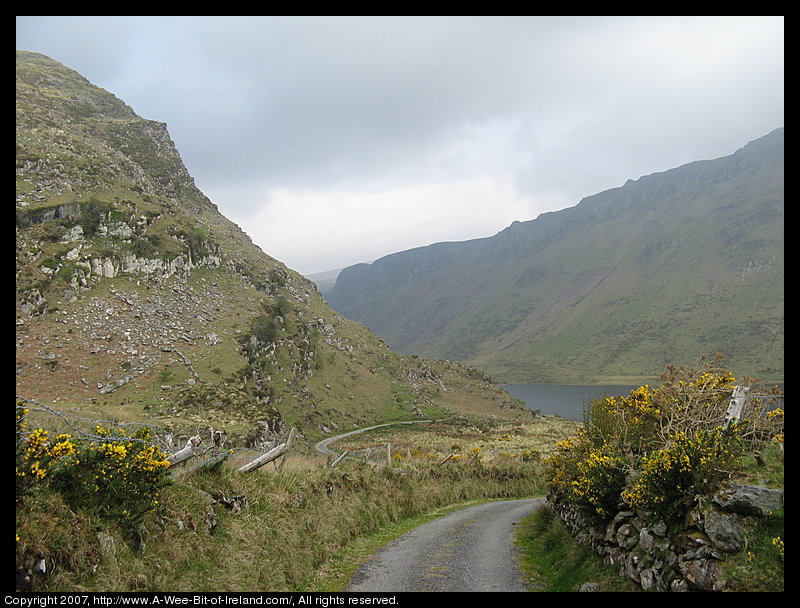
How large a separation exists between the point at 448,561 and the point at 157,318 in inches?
2345

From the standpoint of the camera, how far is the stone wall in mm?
6418

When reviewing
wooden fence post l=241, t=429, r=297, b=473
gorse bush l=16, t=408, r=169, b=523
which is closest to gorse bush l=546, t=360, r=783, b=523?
wooden fence post l=241, t=429, r=297, b=473

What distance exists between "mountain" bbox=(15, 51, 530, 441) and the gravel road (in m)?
29.8

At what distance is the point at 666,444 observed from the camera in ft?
32.0

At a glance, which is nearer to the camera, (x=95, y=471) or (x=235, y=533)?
(x=95, y=471)

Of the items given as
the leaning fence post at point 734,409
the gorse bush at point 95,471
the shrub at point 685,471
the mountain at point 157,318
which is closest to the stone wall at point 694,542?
the shrub at point 685,471

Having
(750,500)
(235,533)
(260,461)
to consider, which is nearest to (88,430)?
(235,533)

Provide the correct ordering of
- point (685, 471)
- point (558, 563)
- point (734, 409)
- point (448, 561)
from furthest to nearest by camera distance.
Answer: point (448, 561)
point (558, 563)
point (734, 409)
point (685, 471)

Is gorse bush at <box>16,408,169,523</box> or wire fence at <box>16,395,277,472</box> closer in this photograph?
gorse bush at <box>16,408,169,523</box>

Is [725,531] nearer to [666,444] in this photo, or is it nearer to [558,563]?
[666,444]

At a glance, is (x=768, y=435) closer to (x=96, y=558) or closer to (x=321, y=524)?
(x=321, y=524)

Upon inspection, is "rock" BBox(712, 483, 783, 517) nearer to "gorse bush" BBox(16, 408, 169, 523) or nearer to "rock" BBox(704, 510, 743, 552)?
"rock" BBox(704, 510, 743, 552)
